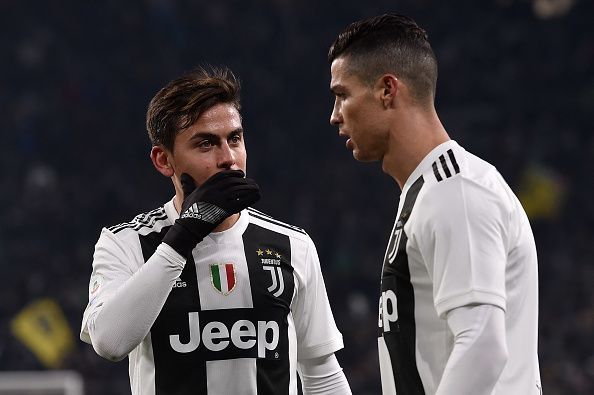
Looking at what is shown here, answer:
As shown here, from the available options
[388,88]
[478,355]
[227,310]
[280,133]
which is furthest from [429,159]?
[280,133]

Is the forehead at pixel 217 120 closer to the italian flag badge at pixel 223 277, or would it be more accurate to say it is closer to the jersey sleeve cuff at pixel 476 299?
the italian flag badge at pixel 223 277

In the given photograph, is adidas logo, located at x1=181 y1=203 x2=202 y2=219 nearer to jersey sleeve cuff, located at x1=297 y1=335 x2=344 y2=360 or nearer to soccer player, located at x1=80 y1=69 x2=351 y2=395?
soccer player, located at x1=80 y1=69 x2=351 y2=395

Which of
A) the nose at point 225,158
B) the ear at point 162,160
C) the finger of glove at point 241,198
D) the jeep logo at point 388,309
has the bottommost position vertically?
the jeep logo at point 388,309

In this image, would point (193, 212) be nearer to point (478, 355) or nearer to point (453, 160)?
point (453, 160)

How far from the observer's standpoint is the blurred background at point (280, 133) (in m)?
10.9

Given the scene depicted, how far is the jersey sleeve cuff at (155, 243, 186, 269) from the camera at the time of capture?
280 centimetres

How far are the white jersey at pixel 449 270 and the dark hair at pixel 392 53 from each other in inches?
6.9

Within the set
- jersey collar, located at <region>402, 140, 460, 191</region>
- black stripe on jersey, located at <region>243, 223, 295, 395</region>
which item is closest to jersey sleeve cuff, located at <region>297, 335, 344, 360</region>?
black stripe on jersey, located at <region>243, 223, 295, 395</region>

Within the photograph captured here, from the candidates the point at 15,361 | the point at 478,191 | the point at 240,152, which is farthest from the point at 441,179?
the point at 15,361

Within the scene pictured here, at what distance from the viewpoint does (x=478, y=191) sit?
7.34 feet

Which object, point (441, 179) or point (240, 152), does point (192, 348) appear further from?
point (441, 179)

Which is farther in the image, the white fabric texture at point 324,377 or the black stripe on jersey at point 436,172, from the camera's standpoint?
the white fabric texture at point 324,377

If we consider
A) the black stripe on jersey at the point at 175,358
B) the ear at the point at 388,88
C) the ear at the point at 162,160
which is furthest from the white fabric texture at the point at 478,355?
the ear at the point at 162,160

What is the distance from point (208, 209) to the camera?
2814 mm
